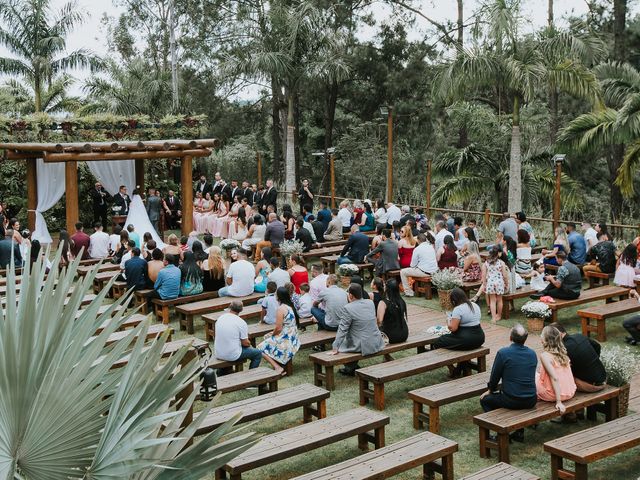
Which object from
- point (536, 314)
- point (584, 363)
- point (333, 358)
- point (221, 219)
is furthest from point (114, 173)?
point (584, 363)

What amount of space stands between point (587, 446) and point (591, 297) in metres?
5.59

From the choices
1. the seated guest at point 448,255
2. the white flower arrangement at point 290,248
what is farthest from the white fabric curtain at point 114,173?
the seated guest at point 448,255

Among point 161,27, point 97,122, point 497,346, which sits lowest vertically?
point 497,346

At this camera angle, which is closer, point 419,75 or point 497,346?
point 497,346

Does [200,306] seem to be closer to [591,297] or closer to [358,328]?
[358,328]

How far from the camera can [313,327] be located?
12.0 m

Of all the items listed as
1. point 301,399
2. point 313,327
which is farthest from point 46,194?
point 301,399

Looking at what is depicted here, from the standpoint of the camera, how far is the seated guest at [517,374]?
24.0ft

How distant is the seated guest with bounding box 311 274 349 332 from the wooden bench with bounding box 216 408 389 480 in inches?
107

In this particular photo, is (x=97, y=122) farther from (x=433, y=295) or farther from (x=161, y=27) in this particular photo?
(x=161, y=27)

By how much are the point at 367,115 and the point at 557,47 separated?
615 inches

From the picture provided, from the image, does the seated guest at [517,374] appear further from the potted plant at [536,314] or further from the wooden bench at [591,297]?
the wooden bench at [591,297]

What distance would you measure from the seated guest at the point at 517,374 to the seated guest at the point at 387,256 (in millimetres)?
6550

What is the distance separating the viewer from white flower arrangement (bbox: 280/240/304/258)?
15.5 m
